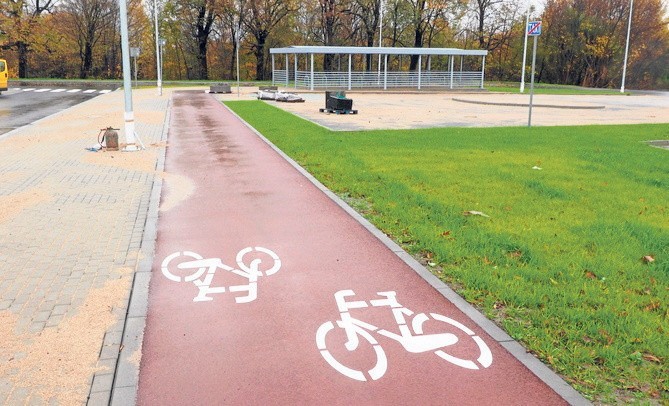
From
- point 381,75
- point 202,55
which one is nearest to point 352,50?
point 381,75

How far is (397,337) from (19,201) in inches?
278

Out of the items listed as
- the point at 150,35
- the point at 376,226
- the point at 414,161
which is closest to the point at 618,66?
the point at 150,35

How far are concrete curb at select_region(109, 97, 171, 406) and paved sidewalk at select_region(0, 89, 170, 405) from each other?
6 centimetres

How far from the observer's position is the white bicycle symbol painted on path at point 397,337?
13.9 ft

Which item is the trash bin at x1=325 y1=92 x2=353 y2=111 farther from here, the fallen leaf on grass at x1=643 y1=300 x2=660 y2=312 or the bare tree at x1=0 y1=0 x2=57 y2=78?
the bare tree at x1=0 y1=0 x2=57 y2=78

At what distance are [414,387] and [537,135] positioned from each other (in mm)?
15084

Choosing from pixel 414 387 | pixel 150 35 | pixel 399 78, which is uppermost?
pixel 150 35

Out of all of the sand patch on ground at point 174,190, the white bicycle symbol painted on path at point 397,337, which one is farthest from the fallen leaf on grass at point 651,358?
the sand patch on ground at point 174,190

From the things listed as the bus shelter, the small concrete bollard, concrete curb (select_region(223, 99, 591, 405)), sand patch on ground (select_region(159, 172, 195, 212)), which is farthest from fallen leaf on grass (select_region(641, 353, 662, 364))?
the bus shelter

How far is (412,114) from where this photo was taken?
2595cm

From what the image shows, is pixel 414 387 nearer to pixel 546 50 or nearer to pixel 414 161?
pixel 414 161

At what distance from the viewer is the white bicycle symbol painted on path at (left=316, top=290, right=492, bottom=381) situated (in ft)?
13.9

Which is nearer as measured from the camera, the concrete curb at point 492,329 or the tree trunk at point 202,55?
the concrete curb at point 492,329

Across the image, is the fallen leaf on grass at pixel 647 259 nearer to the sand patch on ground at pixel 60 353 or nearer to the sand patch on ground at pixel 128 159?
the sand patch on ground at pixel 60 353
